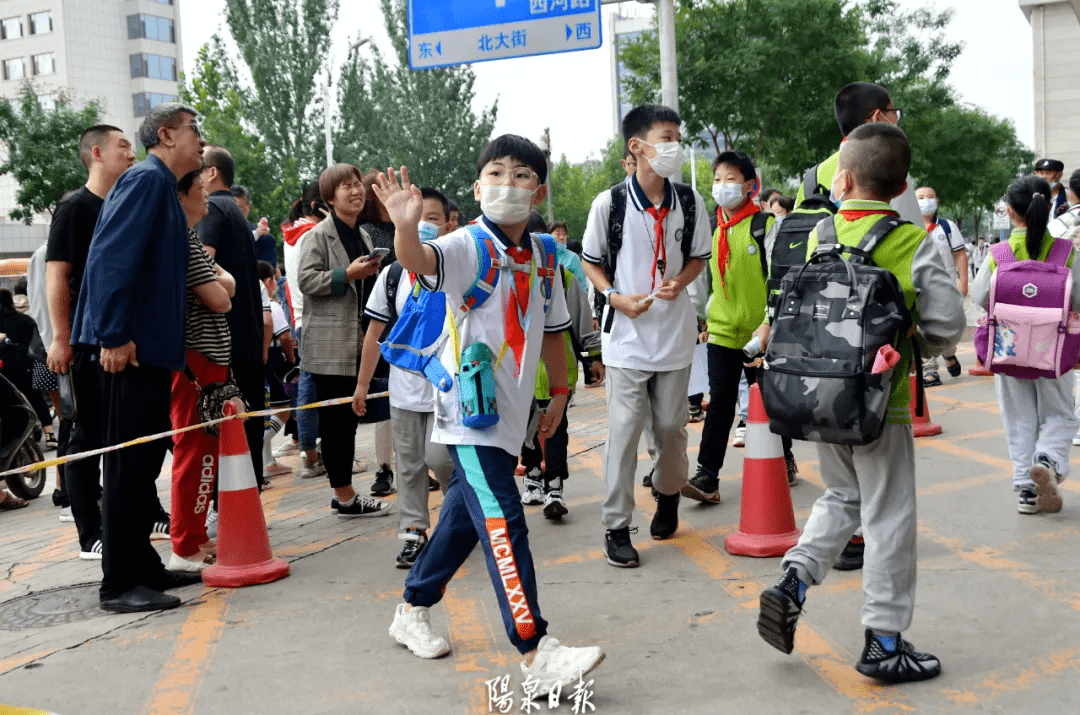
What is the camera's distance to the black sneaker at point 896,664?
366 cm

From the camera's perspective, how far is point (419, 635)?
415 centimetres

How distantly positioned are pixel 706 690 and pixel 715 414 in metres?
2.87

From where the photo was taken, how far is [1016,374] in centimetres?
615

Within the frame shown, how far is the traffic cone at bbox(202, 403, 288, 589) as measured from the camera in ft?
17.5

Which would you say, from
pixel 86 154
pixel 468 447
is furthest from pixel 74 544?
pixel 468 447

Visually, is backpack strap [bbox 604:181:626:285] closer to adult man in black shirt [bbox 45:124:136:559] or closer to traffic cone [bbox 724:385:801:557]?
traffic cone [bbox 724:385:801:557]

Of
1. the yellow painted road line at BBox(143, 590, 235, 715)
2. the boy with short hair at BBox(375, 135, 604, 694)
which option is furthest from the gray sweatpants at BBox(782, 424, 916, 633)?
the yellow painted road line at BBox(143, 590, 235, 715)

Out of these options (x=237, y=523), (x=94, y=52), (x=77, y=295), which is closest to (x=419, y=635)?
(x=237, y=523)

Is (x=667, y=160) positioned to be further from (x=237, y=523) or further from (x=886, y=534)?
(x=237, y=523)

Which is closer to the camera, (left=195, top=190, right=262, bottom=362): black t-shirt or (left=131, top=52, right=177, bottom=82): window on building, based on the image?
(left=195, top=190, right=262, bottom=362): black t-shirt

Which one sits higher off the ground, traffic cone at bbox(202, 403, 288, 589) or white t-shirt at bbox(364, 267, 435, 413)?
white t-shirt at bbox(364, 267, 435, 413)

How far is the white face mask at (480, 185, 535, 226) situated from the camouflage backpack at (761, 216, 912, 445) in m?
0.97

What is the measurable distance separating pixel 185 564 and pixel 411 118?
Answer: 42.5 m

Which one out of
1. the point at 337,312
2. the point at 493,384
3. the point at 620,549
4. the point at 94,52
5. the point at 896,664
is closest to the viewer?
the point at 896,664
